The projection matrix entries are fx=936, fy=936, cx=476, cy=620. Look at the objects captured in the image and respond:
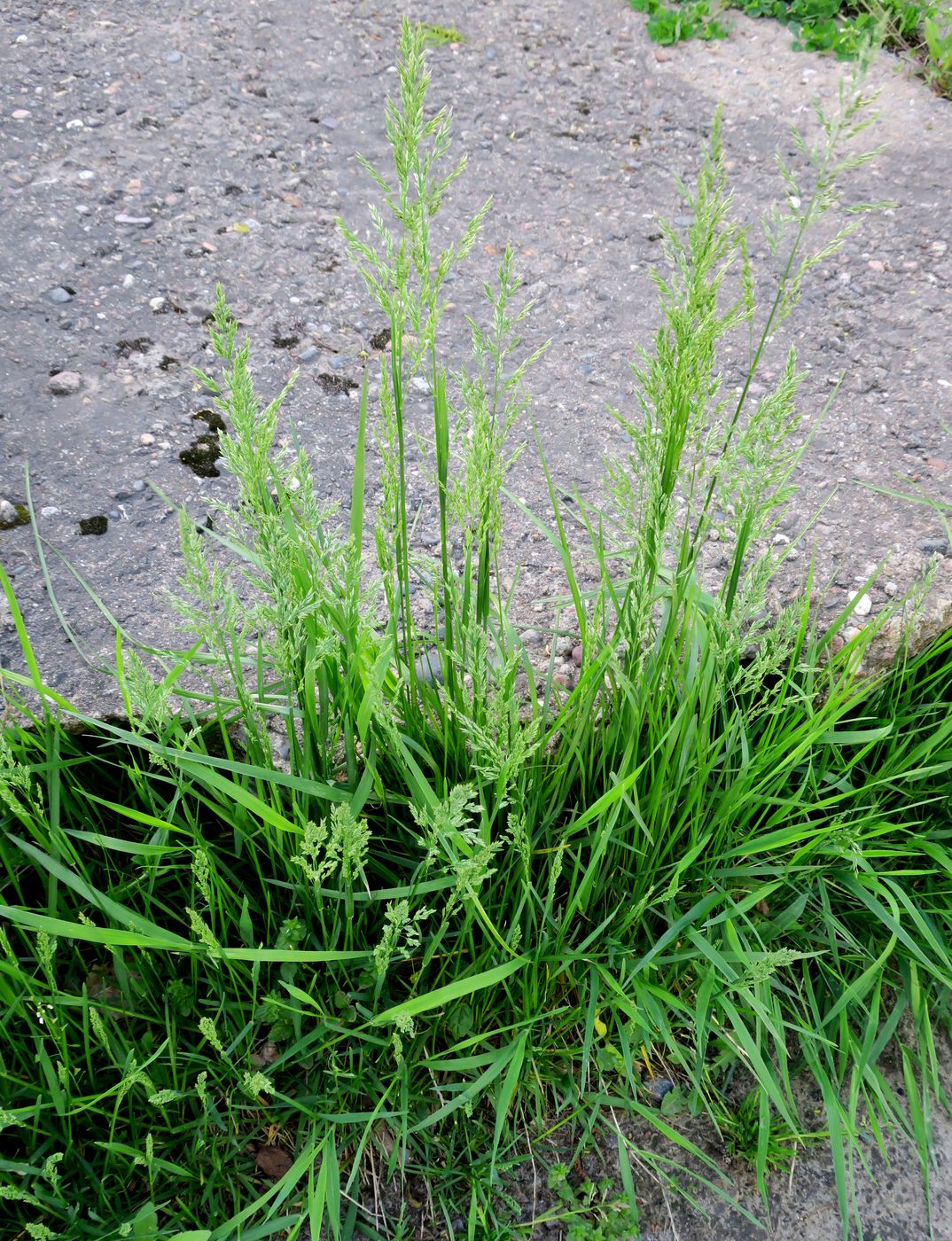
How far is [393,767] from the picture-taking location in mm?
1773

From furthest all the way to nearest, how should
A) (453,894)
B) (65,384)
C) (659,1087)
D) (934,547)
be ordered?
(65,384)
(934,547)
(659,1087)
(453,894)

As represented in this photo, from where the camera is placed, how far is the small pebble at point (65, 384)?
263 centimetres

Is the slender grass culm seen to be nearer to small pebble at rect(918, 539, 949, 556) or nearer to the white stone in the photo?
the white stone

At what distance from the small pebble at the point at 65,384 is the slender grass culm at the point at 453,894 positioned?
44.8 inches

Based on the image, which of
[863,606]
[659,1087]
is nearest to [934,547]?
[863,606]

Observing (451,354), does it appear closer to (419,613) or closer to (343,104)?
(419,613)

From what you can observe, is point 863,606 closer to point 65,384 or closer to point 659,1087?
point 659,1087

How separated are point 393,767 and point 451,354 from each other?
5.18 ft

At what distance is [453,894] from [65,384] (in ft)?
6.36

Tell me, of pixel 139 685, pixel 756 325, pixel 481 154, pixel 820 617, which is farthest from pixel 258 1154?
pixel 481 154

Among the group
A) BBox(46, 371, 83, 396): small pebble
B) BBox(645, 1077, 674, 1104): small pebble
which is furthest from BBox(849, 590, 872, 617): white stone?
BBox(46, 371, 83, 396): small pebble

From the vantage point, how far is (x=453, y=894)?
152 centimetres

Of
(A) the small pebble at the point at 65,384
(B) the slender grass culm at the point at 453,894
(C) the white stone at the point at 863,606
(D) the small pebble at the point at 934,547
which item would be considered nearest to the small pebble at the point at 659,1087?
(B) the slender grass culm at the point at 453,894

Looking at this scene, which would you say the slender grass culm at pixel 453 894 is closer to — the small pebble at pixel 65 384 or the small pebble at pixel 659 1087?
the small pebble at pixel 659 1087
